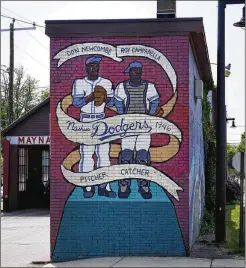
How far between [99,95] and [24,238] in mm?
5803

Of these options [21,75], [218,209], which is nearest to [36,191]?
[218,209]

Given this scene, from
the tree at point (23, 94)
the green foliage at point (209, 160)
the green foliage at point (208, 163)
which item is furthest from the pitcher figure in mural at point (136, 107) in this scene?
the tree at point (23, 94)

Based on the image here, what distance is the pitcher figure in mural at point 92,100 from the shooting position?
11.8 metres

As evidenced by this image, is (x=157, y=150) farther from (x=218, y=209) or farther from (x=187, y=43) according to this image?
(x=218, y=209)

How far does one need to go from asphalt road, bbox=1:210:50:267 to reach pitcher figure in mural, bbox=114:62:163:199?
2435mm

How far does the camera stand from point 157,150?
11.8 meters

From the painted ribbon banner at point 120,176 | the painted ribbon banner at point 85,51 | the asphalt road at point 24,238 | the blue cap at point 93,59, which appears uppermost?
the painted ribbon banner at point 85,51

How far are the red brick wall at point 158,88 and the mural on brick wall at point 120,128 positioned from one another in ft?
0.32

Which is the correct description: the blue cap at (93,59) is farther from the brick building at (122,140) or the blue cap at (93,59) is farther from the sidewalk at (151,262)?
the sidewalk at (151,262)

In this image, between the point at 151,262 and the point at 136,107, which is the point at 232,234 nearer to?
the point at 151,262

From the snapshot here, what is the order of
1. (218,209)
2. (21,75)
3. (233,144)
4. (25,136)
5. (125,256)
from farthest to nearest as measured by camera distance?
(233,144) < (21,75) < (25,136) < (218,209) < (125,256)

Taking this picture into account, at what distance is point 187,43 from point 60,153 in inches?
132

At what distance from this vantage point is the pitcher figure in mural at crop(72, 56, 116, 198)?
11836 mm

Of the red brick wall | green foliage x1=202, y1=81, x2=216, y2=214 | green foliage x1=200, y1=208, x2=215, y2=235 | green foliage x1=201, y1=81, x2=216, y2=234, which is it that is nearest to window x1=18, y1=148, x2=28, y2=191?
green foliage x1=201, y1=81, x2=216, y2=234
